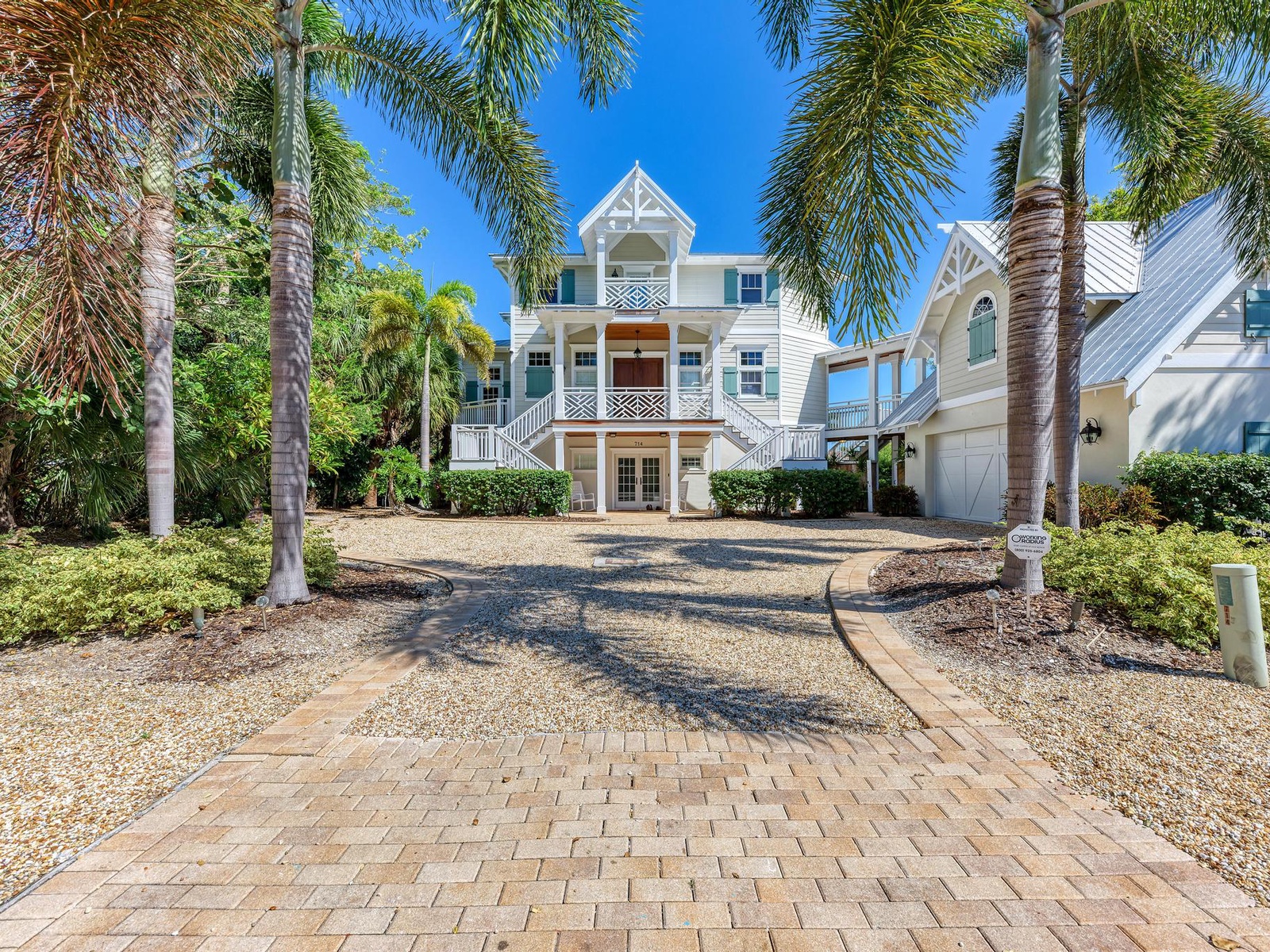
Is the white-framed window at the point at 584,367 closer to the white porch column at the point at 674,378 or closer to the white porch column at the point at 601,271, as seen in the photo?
the white porch column at the point at 601,271

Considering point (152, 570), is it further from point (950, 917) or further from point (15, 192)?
point (950, 917)

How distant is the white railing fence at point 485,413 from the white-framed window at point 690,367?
6148 mm

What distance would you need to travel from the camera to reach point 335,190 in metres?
7.44

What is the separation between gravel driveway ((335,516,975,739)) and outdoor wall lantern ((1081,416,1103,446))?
5.55m

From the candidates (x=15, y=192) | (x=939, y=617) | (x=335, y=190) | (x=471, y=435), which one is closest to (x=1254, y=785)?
(x=939, y=617)

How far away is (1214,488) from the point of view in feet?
29.1

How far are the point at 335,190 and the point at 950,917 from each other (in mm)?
8950

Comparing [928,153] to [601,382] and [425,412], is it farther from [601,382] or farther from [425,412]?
[425,412]

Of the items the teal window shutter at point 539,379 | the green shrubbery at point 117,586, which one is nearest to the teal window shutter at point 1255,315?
the green shrubbery at point 117,586

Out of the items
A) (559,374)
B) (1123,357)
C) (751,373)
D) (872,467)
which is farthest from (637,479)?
(1123,357)

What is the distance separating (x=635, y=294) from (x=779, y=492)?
7.98m

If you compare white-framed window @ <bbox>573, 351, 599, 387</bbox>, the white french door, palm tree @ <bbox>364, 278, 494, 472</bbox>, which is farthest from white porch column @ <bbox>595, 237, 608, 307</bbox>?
the white french door

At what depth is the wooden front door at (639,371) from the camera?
19.9 metres

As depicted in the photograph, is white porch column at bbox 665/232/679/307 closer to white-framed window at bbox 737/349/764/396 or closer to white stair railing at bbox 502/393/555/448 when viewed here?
white-framed window at bbox 737/349/764/396
